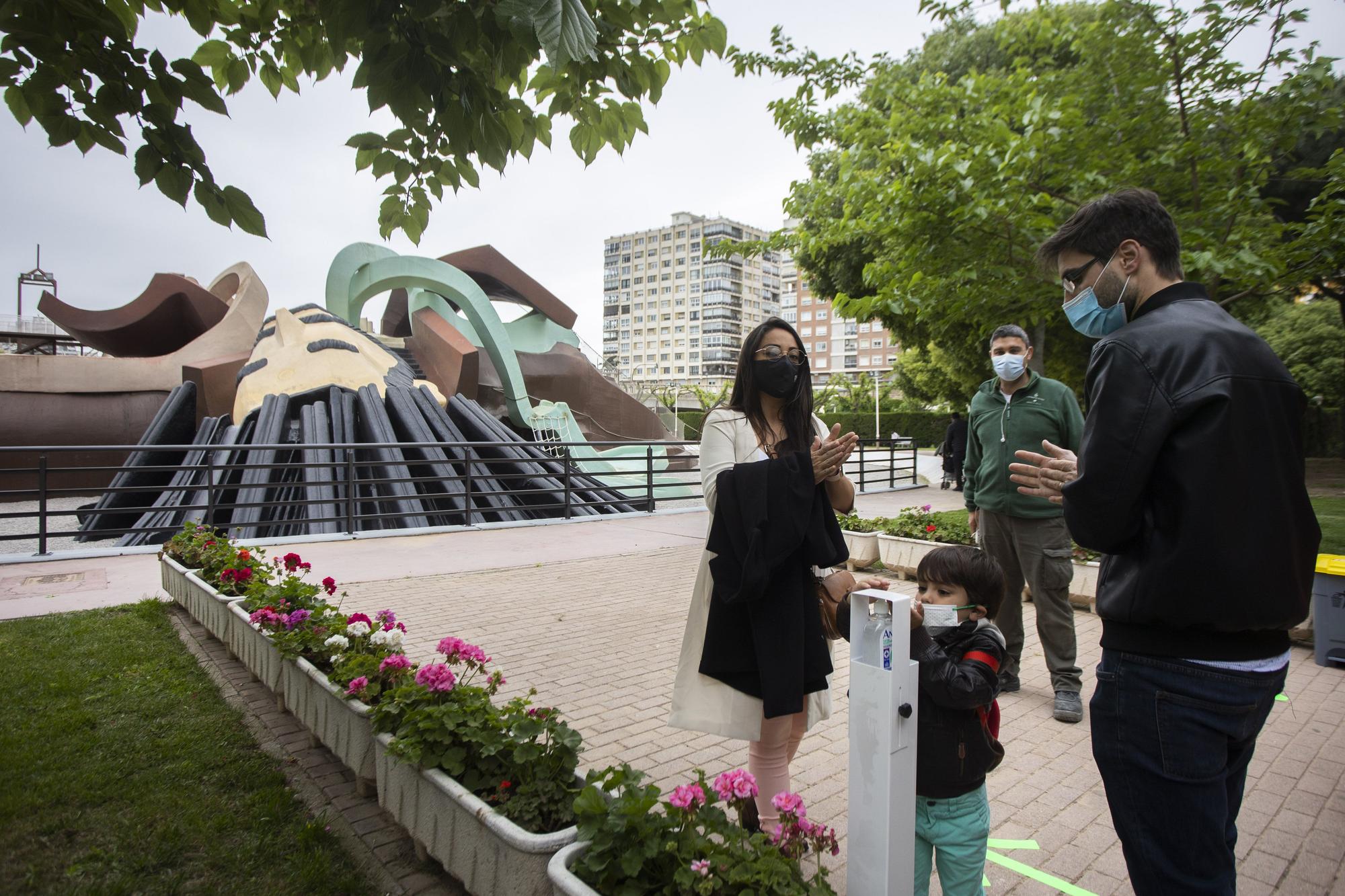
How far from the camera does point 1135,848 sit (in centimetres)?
157

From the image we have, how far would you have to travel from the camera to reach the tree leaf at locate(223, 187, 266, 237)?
2963mm

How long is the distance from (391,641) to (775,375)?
2008mm

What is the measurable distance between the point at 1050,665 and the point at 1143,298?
9.20 ft

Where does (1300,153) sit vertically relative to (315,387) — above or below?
above

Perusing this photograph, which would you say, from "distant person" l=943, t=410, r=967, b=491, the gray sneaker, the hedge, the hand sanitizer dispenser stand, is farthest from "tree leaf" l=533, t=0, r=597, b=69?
the hedge

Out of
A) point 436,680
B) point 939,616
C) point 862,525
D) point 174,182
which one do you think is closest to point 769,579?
point 939,616

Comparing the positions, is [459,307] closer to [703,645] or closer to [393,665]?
[393,665]

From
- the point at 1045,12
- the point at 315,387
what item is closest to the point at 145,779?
the point at 1045,12

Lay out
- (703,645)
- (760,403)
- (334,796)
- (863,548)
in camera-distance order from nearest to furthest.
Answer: (703,645) → (760,403) → (334,796) → (863,548)

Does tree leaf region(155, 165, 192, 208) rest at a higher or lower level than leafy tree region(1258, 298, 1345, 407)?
lower

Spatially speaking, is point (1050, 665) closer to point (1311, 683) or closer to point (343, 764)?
point (1311, 683)

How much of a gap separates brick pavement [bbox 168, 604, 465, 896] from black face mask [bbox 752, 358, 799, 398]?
186cm

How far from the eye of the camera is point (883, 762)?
1.69 metres

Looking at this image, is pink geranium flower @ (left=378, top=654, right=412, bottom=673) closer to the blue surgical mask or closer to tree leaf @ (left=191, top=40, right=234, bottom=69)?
tree leaf @ (left=191, top=40, right=234, bottom=69)
